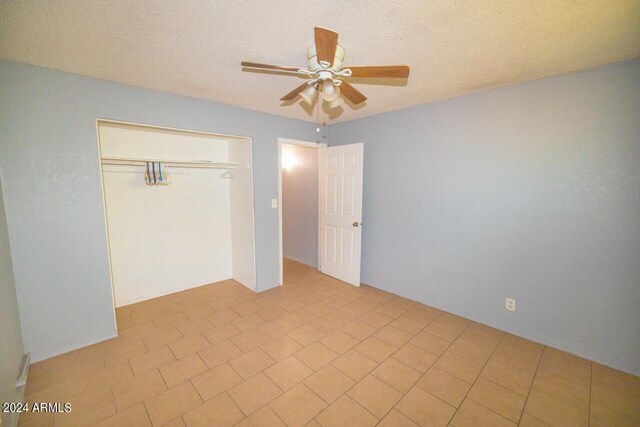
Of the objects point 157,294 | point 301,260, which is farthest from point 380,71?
point 301,260

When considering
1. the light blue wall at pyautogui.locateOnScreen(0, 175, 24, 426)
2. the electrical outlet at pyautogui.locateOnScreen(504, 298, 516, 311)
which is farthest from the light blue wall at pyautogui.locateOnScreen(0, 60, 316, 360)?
the electrical outlet at pyautogui.locateOnScreen(504, 298, 516, 311)

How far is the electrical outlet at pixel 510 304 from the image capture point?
8.56ft

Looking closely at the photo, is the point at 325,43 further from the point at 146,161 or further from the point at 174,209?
the point at 174,209

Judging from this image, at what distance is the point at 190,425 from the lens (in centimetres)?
164

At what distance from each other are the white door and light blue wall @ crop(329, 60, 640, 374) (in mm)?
524

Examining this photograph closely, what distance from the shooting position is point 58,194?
2.22 meters

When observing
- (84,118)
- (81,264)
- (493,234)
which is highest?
(84,118)

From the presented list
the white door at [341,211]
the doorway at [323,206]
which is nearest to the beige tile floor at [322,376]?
the white door at [341,211]

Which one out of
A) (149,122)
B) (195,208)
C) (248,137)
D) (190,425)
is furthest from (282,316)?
(149,122)

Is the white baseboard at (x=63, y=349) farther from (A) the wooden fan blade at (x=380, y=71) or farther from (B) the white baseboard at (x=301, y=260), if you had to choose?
(A) the wooden fan blade at (x=380, y=71)

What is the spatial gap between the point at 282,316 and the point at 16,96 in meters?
3.02

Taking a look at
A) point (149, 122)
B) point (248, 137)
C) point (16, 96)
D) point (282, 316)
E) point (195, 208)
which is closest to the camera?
point (16, 96)

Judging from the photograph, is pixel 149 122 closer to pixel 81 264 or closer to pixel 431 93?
pixel 81 264

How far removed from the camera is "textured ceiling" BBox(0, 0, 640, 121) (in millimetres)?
1415
